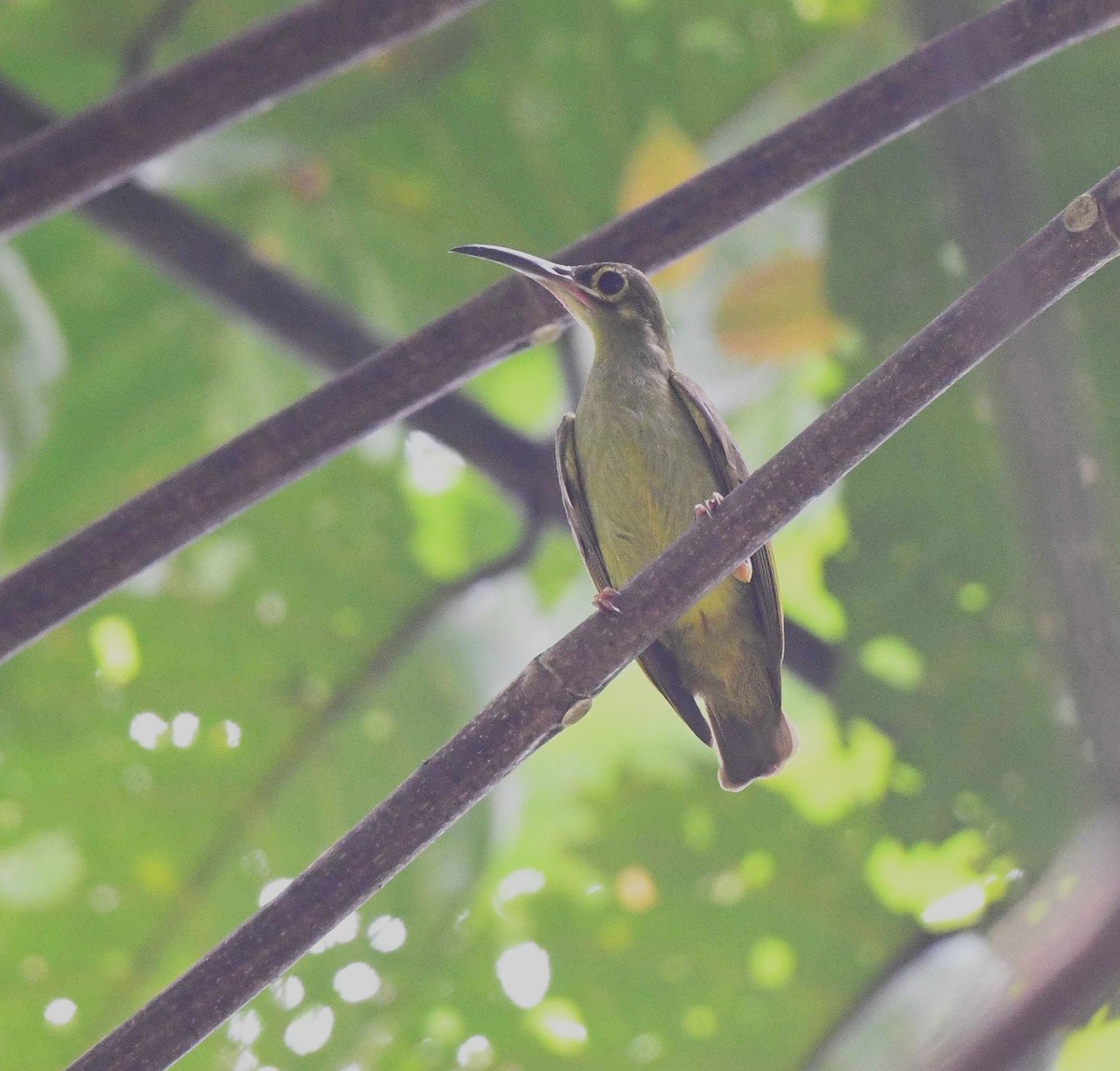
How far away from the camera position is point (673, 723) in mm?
4852

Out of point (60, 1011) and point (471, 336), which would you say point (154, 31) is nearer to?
point (471, 336)

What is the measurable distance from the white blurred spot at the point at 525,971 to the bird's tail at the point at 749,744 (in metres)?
1.62

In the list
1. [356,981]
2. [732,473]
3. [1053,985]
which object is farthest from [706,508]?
[356,981]

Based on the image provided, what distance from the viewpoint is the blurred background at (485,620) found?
3988mm

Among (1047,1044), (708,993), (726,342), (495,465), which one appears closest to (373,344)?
→ (495,465)

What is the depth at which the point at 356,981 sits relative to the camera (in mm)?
4359

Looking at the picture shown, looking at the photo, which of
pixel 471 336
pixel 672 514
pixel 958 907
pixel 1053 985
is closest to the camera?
pixel 1053 985

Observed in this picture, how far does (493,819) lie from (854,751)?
1098 mm

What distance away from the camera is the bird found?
11.0ft

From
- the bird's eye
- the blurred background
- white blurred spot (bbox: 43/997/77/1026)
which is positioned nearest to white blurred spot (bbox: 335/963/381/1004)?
the blurred background

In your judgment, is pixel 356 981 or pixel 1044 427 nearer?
pixel 1044 427

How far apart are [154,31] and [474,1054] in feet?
11.0

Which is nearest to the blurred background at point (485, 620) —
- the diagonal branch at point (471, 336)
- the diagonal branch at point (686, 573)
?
the diagonal branch at point (471, 336)

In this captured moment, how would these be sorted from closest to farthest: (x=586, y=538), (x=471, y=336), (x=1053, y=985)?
(x=1053, y=985), (x=471, y=336), (x=586, y=538)
